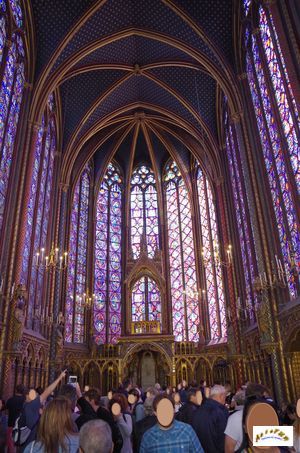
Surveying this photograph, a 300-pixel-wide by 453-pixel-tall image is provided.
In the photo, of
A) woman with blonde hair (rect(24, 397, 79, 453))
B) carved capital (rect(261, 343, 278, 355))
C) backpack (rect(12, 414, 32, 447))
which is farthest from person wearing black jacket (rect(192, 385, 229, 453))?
carved capital (rect(261, 343, 278, 355))

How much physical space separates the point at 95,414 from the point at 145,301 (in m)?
20.5

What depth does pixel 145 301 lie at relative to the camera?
24.6m

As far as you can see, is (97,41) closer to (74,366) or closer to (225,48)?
(225,48)

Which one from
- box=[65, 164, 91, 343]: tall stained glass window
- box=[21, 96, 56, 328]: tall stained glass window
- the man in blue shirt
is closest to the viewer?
the man in blue shirt

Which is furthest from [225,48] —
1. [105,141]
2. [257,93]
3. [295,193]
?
[105,141]

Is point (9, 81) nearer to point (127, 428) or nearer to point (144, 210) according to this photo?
point (144, 210)

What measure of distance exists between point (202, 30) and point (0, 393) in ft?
60.3

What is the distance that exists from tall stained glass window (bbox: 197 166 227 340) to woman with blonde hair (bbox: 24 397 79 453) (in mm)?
17946

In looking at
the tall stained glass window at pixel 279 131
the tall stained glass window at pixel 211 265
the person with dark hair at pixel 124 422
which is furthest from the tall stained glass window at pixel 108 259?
the person with dark hair at pixel 124 422

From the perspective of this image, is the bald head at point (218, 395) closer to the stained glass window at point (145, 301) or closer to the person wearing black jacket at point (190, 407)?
the person wearing black jacket at point (190, 407)

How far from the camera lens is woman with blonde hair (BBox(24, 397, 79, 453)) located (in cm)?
259

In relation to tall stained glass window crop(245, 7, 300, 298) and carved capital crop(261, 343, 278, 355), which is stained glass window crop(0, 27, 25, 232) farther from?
carved capital crop(261, 343, 278, 355)

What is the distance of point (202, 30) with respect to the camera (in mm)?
18469

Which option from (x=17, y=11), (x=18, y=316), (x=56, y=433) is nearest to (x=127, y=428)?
(x=56, y=433)
